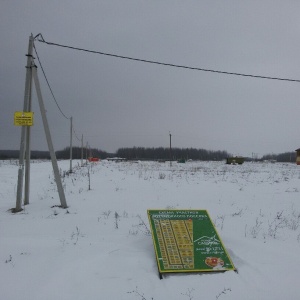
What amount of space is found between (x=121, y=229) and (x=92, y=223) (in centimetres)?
80

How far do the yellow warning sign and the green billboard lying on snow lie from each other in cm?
451

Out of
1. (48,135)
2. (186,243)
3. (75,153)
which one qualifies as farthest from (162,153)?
(186,243)

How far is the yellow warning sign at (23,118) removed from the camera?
25.7ft

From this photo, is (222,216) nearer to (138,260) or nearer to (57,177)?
(138,260)

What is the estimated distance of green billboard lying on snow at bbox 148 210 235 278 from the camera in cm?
432

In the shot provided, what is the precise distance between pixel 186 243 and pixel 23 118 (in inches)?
218

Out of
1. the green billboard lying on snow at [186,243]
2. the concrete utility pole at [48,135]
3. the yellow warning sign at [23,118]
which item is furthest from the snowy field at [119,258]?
the yellow warning sign at [23,118]

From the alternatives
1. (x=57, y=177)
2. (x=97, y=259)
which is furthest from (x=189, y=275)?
(x=57, y=177)

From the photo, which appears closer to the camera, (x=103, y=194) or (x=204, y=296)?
(x=204, y=296)

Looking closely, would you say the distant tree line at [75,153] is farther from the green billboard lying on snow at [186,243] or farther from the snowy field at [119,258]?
the green billboard lying on snow at [186,243]

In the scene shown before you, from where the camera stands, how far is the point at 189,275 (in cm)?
420

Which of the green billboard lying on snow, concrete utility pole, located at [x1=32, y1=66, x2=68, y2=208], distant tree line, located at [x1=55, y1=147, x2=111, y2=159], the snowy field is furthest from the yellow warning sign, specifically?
distant tree line, located at [x1=55, y1=147, x2=111, y2=159]

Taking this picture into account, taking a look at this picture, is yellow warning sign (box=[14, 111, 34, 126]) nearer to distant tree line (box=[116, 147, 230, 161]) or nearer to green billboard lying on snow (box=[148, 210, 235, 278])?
green billboard lying on snow (box=[148, 210, 235, 278])

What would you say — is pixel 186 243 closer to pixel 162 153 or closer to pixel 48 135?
pixel 48 135
